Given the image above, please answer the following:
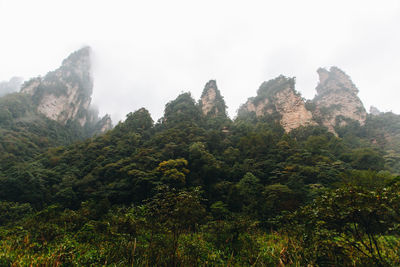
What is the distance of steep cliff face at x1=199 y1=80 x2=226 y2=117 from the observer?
174 ft

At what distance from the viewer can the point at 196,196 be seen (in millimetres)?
6871

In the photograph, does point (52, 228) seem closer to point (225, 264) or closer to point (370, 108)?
point (225, 264)

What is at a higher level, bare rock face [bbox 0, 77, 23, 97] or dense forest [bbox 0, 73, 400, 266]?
bare rock face [bbox 0, 77, 23, 97]

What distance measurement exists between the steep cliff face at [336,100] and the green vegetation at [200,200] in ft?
19.4

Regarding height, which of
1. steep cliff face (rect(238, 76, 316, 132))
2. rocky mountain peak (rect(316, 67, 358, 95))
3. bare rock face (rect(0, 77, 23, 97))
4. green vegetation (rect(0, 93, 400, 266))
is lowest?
green vegetation (rect(0, 93, 400, 266))

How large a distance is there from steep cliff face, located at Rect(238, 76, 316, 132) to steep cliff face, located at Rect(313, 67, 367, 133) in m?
4.66

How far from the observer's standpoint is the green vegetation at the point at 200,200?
17.7 ft

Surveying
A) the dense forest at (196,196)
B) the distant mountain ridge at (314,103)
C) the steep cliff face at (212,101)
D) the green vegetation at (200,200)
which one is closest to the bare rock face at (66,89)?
the dense forest at (196,196)

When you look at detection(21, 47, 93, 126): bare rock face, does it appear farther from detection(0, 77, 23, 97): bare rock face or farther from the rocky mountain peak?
the rocky mountain peak

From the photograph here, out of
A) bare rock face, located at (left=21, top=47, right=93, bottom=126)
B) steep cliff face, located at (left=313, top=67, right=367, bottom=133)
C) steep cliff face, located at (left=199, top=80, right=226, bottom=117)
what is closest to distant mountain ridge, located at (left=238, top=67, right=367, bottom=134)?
steep cliff face, located at (left=313, top=67, right=367, bottom=133)

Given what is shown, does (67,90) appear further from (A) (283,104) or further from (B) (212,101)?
(A) (283,104)

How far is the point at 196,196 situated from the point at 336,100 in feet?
244

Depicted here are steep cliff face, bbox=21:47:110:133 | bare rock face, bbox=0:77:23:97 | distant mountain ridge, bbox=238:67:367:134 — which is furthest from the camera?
bare rock face, bbox=0:77:23:97

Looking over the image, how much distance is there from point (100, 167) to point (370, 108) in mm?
110749
